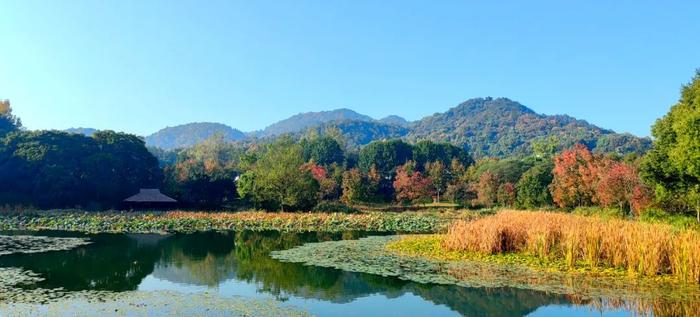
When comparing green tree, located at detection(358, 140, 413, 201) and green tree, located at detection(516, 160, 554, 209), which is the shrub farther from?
green tree, located at detection(358, 140, 413, 201)

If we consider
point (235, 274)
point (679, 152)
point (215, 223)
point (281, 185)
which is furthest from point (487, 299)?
point (281, 185)

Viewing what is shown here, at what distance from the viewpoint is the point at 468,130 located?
19688 centimetres

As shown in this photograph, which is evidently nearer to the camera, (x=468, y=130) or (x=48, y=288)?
(x=48, y=288)

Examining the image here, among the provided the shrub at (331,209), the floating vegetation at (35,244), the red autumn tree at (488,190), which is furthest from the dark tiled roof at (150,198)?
the red autumn tree at (488,190)

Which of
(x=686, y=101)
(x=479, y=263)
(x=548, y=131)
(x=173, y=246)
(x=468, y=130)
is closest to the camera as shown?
(x=479, y=263)

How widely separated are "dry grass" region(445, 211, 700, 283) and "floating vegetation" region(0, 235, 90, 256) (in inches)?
565

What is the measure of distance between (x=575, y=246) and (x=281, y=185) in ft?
101

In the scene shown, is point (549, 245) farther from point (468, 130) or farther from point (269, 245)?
point (468, 130)

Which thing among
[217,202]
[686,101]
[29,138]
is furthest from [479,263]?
[29,138]

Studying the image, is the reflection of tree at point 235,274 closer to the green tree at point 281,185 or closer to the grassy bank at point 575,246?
the grassy bank at point 575,246

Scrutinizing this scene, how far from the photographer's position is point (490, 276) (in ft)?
44.1

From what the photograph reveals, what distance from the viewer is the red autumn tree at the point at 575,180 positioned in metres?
38.8

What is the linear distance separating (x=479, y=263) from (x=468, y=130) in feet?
612

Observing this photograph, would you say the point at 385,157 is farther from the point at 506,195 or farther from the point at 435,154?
the point at 506,195
